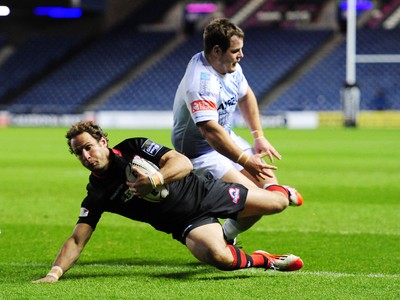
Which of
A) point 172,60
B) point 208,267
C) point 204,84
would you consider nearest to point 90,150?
point 204,84

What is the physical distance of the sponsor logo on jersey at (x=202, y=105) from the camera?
6895 mm

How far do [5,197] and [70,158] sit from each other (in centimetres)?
792

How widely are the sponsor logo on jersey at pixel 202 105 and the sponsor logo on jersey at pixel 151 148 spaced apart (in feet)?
1.70

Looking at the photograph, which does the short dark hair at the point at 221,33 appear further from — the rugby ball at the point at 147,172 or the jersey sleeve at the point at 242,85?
the rugby ball at the point at 147,172

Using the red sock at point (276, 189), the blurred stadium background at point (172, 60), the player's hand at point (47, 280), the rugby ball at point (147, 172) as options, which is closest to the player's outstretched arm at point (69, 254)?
the player's hand at point (47, 280)

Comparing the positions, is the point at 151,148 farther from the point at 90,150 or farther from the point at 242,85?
the point at 242,85

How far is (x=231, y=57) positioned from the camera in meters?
6.99

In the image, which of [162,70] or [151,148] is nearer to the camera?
[151,148]

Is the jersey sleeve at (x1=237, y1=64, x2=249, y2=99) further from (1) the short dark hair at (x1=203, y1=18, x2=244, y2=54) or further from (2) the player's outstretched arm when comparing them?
(2) the player's outstretched arm

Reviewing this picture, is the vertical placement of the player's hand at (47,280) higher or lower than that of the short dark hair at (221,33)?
lower

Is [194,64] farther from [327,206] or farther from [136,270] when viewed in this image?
[327,206]

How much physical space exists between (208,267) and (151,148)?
1276mm

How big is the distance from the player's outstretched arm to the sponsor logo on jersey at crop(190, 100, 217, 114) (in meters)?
1.20

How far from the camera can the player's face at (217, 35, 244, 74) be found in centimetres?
692
